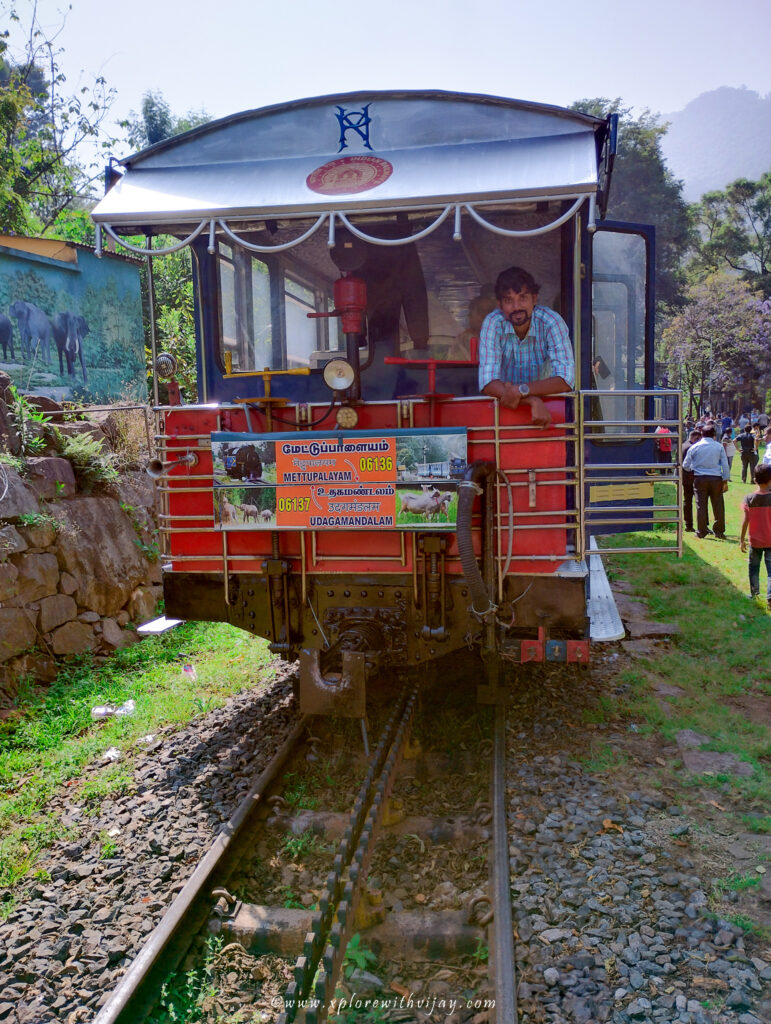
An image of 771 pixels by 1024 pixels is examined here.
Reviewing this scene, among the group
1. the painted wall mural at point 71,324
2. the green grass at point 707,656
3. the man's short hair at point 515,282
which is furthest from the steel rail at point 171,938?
the painted wall mural at point 71,324

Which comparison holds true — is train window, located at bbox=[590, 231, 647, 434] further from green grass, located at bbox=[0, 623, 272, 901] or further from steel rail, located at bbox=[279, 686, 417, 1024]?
green grass, located at bbox=[0, 623, 272, 901]

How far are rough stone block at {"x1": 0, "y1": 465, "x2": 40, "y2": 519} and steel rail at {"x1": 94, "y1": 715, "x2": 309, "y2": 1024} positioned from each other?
3.57 m

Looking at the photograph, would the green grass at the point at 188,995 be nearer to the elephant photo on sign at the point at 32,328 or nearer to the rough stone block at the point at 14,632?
the rough stone block at the point at 14,632

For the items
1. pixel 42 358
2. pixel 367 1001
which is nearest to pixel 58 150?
pixel 42 358

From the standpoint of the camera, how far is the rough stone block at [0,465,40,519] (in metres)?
6.35

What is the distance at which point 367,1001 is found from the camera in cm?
298

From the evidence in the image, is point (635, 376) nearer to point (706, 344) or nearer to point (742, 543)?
point (742, 543)

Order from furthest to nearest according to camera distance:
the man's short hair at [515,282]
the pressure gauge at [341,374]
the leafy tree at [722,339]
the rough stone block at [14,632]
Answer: the leafy tree at [722,339] < the rough stone block at [14,632] < the man's short hair at [515,282] < the pressure gauge at [341,374]

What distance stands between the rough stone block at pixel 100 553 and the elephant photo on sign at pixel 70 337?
8.07m

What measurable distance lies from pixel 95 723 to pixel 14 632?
117cm

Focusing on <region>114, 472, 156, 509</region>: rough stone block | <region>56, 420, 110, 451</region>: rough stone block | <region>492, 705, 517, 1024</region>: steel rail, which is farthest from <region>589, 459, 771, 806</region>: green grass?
<region>56, 420, 110, 451</region>: rough stone block

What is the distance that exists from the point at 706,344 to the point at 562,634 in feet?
112

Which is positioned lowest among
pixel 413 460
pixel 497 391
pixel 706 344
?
pixel 413 460

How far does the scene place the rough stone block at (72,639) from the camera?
6.70 meters
